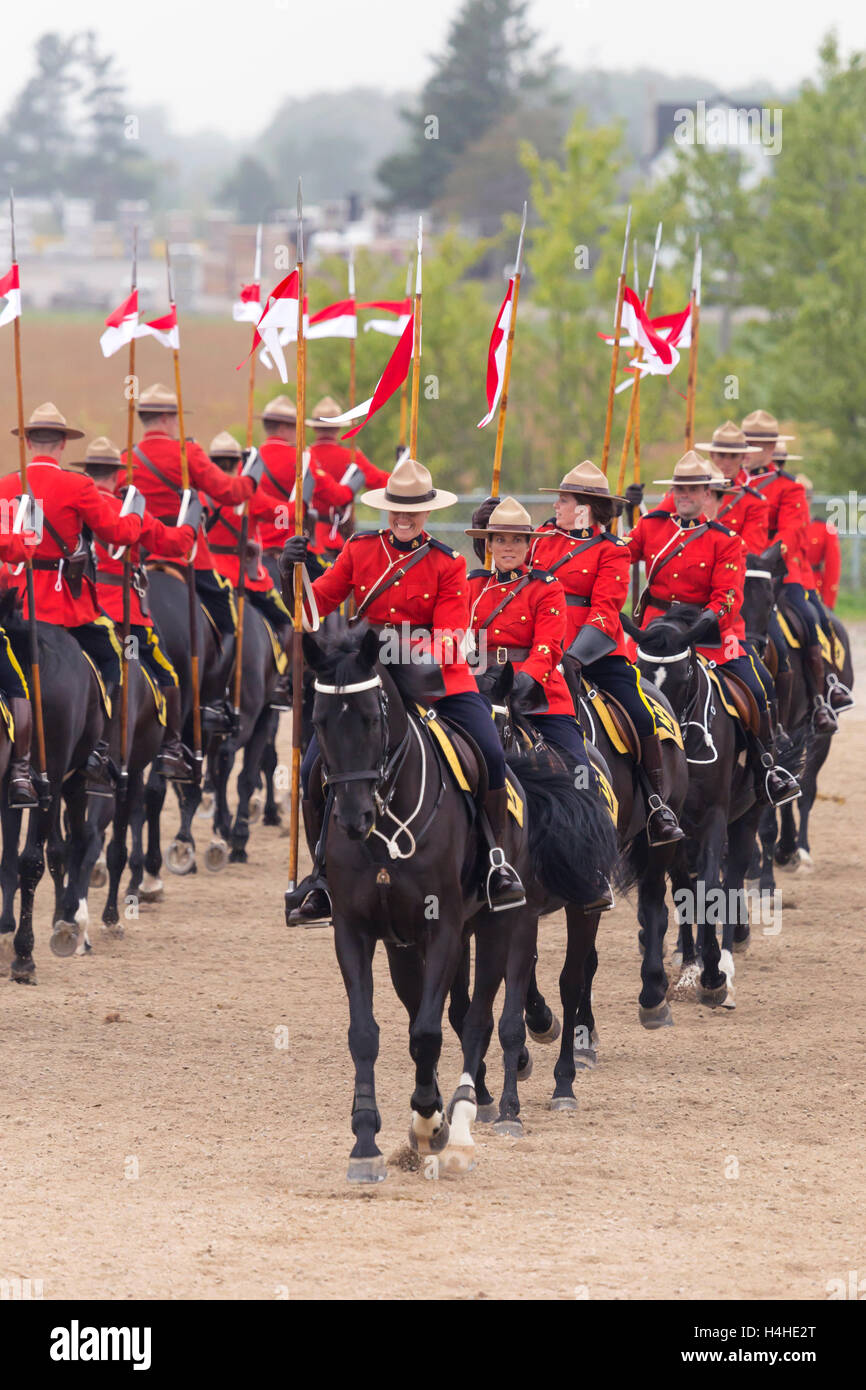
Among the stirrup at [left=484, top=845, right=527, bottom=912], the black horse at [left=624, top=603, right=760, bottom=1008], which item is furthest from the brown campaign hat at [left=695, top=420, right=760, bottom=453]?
the stirrup at [left=484, top=845, right=527, bottom=912]

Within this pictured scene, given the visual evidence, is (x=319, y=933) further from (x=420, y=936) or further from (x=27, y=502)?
(x=420, y=936)

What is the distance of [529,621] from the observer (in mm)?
9203

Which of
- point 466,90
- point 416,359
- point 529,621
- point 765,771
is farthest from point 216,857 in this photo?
point 466,90

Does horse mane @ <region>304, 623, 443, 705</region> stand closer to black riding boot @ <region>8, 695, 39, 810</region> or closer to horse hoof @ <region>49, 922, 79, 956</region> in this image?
black riding boot @ <region>8, 695, 39, 810</region>

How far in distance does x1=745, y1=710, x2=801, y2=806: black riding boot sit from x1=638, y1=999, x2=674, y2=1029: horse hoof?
1731 mm

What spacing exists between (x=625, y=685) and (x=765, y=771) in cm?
185

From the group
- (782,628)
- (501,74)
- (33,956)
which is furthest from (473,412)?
(501,74)

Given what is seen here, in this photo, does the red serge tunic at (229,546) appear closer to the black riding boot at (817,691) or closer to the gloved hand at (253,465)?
the gloved hand at (253,465)

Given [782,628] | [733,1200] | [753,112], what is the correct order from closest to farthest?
[733,1200] < [782,628] < [753,112]

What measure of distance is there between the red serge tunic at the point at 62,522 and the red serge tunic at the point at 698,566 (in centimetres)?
299

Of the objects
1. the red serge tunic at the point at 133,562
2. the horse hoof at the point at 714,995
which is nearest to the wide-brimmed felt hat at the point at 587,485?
the horse hoof at the point at 714,995

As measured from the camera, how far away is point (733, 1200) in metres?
7.78

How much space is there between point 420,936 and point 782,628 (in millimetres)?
7122

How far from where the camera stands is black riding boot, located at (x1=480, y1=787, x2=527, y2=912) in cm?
823
